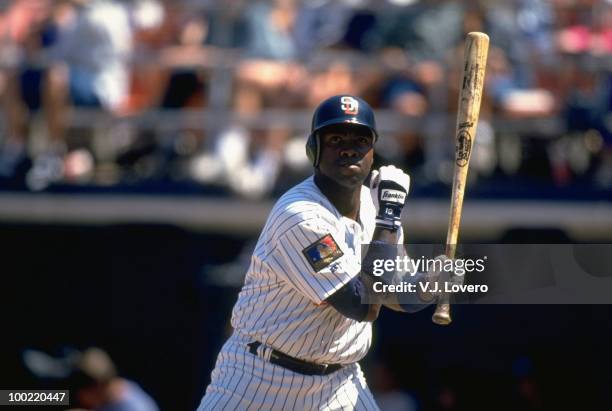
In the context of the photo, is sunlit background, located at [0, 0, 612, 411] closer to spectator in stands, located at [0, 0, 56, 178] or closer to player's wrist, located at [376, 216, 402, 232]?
spectator in stands, located at [0, 0, 56, 178]

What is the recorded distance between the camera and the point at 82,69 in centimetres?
855

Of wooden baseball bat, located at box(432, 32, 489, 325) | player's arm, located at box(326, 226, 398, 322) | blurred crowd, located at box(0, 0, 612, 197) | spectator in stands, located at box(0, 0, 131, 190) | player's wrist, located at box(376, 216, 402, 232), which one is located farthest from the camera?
spectator in stands, located at box(0, 0, 131, 190)

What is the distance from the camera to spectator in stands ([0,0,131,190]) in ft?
27.7

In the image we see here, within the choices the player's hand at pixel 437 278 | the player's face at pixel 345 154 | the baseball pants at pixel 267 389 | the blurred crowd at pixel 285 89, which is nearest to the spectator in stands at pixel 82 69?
the blurred crowd at pixel 285 89

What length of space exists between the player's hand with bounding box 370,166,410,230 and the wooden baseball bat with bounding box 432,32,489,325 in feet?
0.61

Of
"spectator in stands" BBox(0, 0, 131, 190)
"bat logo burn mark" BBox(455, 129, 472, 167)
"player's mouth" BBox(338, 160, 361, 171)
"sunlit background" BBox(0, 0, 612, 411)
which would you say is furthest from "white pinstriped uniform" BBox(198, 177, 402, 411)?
"spectator in stands" BBox(0, 0, 131, 190)

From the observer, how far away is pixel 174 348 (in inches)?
327

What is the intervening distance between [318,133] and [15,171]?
4.32m

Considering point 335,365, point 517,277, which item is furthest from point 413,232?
point 335,365

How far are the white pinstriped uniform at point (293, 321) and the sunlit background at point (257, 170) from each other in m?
3.33

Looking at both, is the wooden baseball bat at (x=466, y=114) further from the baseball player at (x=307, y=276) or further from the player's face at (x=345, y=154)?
the player's face at (x=345, y=154)

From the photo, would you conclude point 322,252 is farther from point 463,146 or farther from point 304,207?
point 463,146

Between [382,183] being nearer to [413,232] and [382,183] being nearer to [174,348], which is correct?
[413,232]

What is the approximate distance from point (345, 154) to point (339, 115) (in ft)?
0.43
